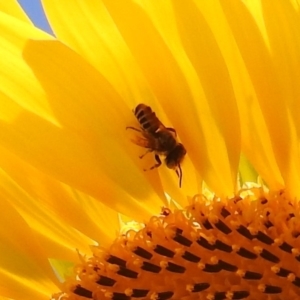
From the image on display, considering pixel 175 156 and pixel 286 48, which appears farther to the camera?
pixel 175 156

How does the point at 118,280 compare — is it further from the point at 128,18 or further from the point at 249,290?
the point at 128,18

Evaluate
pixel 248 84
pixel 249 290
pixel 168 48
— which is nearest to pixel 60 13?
pixel 168 48

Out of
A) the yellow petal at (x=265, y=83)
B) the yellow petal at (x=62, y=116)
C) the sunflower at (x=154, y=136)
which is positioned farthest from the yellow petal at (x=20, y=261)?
the yellow petal at (x=265, y=83)

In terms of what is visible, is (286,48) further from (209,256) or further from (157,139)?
(209,256)

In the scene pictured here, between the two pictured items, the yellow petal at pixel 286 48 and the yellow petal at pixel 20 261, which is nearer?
the yellow petal at pixel 286 48

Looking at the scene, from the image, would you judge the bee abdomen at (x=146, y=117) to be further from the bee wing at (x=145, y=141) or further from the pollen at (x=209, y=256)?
the pollen at (x=209, y=256)

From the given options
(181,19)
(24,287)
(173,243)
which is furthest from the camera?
(24,287)

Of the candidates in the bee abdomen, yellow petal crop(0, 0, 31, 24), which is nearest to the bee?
the bee abdomen

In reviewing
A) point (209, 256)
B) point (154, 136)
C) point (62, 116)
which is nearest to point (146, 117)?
point (154, 136)
